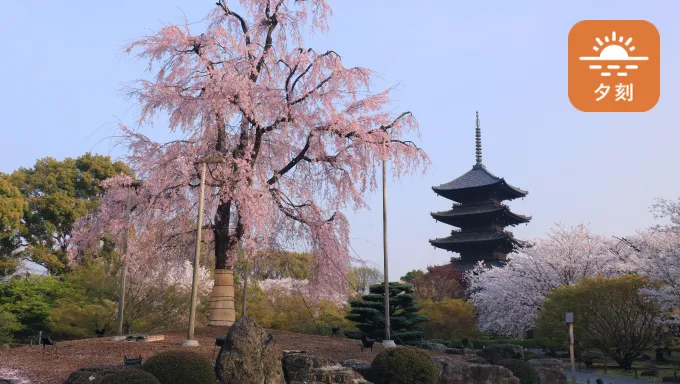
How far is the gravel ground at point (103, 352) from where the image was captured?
47.1ft

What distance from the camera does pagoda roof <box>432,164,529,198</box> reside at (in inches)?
2554

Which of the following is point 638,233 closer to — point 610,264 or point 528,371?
point 610,264

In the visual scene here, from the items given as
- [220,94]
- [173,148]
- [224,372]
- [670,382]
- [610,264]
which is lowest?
[670,382]

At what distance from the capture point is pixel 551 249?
44.6 metres

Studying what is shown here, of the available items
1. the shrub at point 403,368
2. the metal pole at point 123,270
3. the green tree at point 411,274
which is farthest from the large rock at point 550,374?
the green tree at point 411,274

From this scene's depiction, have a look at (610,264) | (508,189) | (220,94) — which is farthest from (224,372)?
(508,189)

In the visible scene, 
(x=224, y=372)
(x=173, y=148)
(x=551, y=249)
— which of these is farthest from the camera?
(x=551, y=249)

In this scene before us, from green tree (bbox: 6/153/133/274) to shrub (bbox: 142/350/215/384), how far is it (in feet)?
117

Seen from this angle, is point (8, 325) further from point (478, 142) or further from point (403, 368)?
point (478, 142)

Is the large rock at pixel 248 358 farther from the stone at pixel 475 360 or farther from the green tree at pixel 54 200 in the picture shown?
the green tree at pixel 54 200

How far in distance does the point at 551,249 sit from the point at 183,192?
100 ft

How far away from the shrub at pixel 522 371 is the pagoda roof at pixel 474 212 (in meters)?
45.7

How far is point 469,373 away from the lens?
1666 centimetres

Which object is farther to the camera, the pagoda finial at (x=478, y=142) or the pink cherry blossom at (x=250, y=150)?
the pagoda finial at (x=478, y=142)
